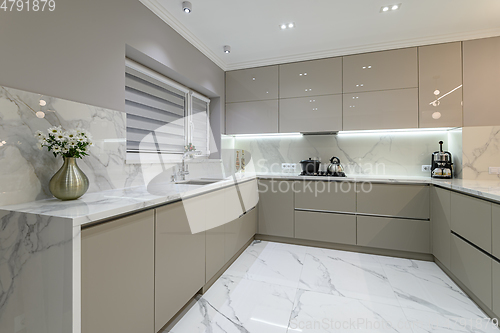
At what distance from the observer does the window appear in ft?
7.13

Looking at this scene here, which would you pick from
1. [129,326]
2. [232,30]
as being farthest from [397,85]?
[129,326]

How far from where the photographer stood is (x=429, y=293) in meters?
1.92

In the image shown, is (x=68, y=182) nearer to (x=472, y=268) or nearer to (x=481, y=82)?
(x=472, y=268)

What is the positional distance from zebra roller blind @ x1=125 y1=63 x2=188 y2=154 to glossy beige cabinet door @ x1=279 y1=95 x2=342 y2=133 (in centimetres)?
131

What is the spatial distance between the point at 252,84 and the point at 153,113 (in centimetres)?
152

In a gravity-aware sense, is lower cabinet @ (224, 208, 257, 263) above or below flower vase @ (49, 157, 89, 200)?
below

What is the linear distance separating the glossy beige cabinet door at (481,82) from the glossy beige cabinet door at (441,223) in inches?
37.3

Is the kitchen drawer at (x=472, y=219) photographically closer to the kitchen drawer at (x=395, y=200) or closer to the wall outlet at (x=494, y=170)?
the kitchen drawer at (x=395, y=200)

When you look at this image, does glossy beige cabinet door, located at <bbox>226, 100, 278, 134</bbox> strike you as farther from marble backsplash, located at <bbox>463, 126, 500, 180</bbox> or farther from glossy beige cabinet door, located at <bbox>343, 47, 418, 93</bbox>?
marble backsplash, located at <bbox>463, 126, 500, 180</bbox>

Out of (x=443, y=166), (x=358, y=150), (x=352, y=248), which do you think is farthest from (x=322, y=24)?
(x=352, y=248)

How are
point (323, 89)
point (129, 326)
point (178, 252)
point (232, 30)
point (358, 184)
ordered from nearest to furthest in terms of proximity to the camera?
1. point (129, 326)
2. point (178, 252)
3. point (232, 30)
4. point (358, 184)
5. point (323, 89)

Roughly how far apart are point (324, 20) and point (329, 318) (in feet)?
8.39

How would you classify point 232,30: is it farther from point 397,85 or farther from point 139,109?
point 397,85

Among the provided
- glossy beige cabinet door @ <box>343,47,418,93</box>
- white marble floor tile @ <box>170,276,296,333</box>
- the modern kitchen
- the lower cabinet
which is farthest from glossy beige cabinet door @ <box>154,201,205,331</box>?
glossy beige cabinet door @ <box>343,47,418,93</box>
